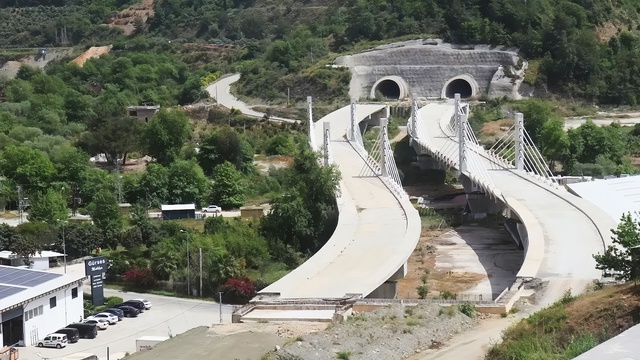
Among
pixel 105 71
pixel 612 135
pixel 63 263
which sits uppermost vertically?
pixel 105 71

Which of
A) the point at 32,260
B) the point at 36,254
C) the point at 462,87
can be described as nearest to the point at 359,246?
the point at 32,260

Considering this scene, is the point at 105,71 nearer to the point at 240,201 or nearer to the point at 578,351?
the point at 240,201

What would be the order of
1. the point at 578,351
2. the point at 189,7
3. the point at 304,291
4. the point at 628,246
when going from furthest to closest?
the point at 189,7 < the point at 304,291 < the point at 628,246 < the point at 578,351

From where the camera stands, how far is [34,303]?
A: 26.9 m

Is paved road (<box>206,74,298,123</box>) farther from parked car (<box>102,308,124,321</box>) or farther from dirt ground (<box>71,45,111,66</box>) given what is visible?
parked car (<box>102,308,124,321</box>)

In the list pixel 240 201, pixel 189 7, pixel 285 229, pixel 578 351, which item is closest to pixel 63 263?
pixel 285 229

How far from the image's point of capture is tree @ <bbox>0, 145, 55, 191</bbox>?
4256 centimetres

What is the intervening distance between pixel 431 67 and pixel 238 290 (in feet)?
117

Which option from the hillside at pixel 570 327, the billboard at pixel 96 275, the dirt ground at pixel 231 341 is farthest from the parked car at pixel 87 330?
the hillside at pixel 570 327

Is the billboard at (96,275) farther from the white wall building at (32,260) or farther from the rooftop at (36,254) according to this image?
the rooftop at (36,254)

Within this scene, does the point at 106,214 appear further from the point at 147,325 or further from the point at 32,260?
the point at 147,325

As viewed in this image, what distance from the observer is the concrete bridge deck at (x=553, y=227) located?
25906 millimetres

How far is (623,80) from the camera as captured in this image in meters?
61.8

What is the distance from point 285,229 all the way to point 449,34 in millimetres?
33385
